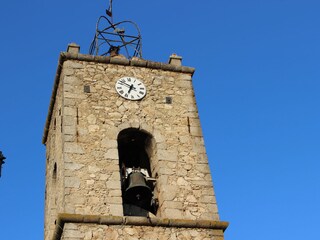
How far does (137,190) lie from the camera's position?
11438mm

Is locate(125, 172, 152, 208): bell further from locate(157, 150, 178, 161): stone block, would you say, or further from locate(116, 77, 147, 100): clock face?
locate(116, 77, 147, 100): clock face

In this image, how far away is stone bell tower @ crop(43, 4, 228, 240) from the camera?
10781mm

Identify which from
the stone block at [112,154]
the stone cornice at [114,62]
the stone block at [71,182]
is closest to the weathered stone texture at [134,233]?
the stone block at [71,182]

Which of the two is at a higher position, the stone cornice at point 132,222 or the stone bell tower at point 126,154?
the stone bell tower at point 126,154

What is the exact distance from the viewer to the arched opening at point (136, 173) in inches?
452

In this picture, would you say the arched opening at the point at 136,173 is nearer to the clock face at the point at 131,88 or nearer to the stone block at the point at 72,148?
the clock face at the point at 131,88

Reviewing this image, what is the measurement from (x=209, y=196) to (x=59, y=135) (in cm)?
336

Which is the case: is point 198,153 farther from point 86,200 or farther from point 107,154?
point 86,200

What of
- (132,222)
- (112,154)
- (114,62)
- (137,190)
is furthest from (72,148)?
(114,62)

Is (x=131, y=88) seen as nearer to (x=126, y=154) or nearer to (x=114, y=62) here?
(x=114, y=62)

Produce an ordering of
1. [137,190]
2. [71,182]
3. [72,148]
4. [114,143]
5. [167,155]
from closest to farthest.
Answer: [71,182], [137,190], [72,148], [114,143], [167,155]

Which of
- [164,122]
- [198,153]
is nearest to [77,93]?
[164,122]

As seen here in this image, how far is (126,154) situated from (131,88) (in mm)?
1420

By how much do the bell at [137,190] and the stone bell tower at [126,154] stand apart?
2cm
